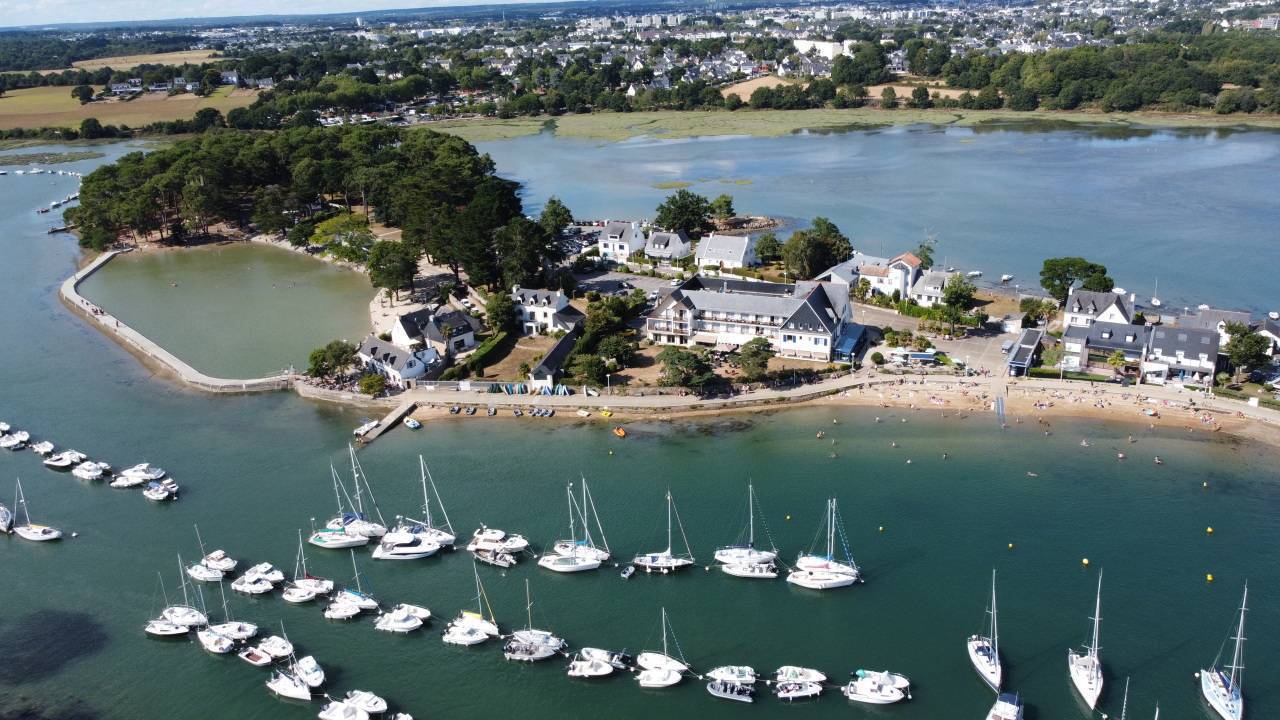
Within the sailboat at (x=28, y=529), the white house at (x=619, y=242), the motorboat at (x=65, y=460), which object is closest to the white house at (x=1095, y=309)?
the white house at (x=619, y=242)

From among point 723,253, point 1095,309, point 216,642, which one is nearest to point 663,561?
point 216,642

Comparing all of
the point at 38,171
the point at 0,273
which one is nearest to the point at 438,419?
the point at 0,273

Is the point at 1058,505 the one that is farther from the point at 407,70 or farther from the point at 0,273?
the point at 407,70

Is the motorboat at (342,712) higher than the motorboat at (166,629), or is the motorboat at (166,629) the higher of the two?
the motorboat at (166,629)

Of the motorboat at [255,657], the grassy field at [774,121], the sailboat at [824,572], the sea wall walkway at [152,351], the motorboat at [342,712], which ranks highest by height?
the grassy field at [774,121]

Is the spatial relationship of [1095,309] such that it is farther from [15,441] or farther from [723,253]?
[15,441]

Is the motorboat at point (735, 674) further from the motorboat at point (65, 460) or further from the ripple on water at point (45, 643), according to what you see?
the motorboat at point (65, 460)
